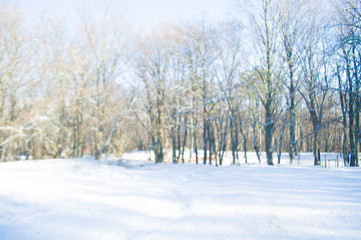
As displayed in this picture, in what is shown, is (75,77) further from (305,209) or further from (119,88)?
(305,209)

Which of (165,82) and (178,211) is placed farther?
(165,82)

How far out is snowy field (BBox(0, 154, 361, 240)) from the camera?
3828mm

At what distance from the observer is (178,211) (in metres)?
5.20

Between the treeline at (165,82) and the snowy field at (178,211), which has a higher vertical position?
the treeline at (165,82)

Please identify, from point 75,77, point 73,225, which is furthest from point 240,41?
point 73,225

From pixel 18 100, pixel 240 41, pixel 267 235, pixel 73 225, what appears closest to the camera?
pixel 267 235

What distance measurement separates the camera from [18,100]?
20859 millimetres

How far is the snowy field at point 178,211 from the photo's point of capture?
3828 mm

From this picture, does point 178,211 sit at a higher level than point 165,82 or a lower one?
lower

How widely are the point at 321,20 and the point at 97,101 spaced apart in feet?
55.2

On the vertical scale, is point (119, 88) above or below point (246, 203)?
above

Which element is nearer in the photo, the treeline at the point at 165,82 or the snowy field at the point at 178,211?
the snowy field at the point at 178,211

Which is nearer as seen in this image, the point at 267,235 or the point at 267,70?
the point at 267,235

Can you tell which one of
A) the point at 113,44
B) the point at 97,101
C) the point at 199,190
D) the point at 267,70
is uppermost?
the point at 113,44
